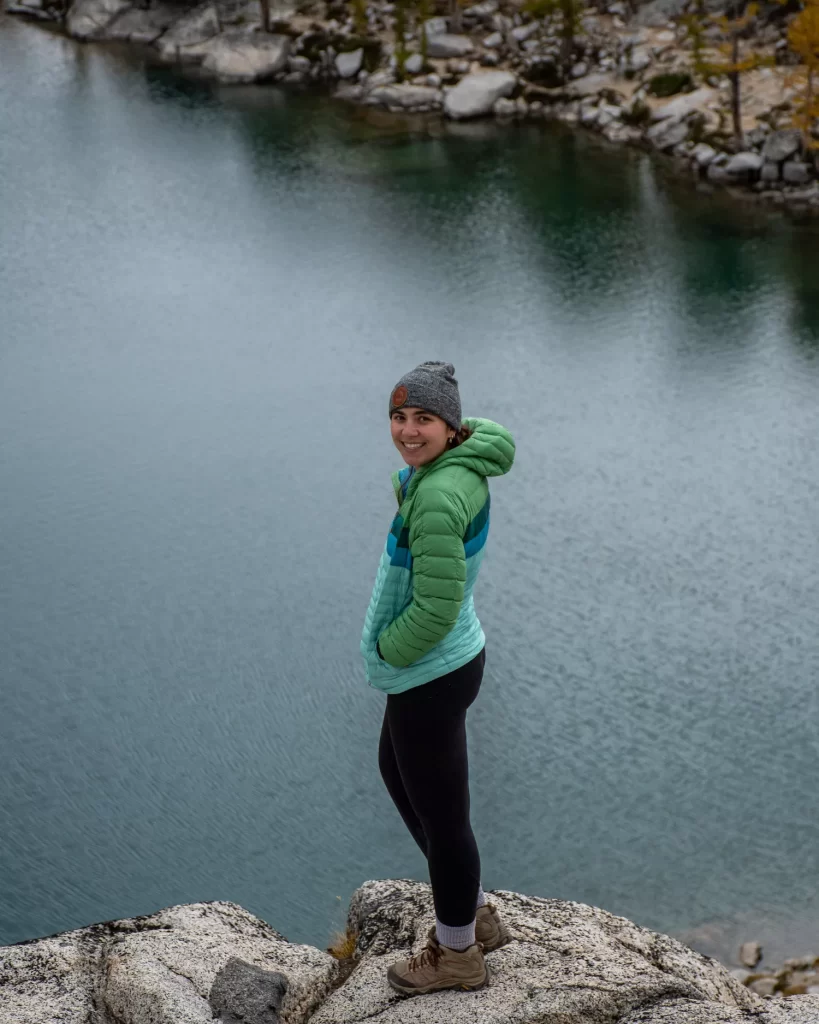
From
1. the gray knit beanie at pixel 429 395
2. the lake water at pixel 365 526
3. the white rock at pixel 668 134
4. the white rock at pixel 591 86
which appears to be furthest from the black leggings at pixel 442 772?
A: the white rock at pixel 591 86

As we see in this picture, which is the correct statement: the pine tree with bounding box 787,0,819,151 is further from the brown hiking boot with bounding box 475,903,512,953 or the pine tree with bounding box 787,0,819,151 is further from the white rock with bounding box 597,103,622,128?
the brown hiking boot with bounding box 475,903,512,953

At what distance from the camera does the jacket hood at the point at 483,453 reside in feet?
16.0

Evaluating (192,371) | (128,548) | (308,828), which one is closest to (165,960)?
(308,828)

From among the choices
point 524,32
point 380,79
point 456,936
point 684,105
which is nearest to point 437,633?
point 456,936

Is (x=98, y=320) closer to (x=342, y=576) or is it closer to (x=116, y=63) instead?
(x=342, y=576)

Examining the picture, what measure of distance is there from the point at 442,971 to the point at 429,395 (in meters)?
2.51

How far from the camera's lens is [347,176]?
2834cm

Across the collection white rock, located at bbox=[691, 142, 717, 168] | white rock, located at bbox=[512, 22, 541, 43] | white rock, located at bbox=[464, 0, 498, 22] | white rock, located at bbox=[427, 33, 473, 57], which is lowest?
white rock, located at bbox=[691, 142, 717, 168]

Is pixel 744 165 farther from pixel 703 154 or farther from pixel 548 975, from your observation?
pixel 548 975

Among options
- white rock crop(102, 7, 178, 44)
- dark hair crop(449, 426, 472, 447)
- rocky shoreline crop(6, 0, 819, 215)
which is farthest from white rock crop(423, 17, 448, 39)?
dark hair crop(449, 426, 472, 447)

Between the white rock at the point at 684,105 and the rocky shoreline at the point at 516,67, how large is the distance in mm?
33

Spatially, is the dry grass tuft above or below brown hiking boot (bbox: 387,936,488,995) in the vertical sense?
below

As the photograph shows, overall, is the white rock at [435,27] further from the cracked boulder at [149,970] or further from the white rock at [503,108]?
the cracked boulder at [149,970]

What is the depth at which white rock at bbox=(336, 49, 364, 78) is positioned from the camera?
3494 cm
